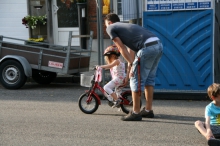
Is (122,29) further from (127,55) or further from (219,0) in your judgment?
(219,0)

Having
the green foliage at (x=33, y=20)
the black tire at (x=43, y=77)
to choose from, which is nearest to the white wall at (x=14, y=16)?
the green foliage at (x=33, y=20)

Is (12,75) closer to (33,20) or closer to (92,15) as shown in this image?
(92,15)

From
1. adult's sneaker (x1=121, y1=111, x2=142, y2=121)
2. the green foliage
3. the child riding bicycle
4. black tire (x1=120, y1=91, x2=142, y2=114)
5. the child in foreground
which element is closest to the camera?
the child in foreground

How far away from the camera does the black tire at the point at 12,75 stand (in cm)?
1159

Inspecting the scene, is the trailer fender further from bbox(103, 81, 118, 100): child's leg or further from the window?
bbox(103, 81, 118, 100): child's leg

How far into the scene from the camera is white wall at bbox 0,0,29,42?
19.1 metres

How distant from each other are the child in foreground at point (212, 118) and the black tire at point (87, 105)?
2.54 meters

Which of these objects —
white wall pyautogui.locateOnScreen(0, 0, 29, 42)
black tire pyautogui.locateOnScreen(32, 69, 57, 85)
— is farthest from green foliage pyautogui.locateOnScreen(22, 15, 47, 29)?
black tire pyautogui.locateOnScreen(32, 69, 57, 85)

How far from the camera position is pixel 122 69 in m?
8.73

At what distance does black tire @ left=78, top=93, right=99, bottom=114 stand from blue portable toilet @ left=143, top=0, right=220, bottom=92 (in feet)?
6.86

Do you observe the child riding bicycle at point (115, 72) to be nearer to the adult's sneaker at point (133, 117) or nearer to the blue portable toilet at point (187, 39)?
the adult's sneaker at point (133, 117)

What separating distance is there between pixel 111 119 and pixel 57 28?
11107 mm

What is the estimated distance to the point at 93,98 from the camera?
875 cm

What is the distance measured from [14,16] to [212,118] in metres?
13.7
